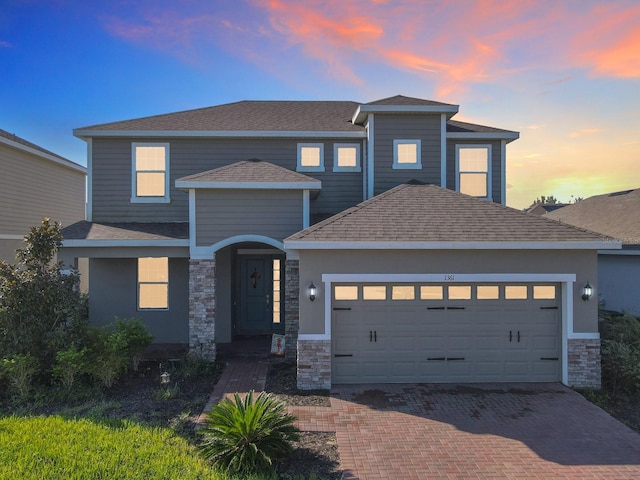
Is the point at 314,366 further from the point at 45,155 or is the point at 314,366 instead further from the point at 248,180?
the point at 45,155

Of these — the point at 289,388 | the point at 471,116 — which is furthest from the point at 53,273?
the point at 471,116

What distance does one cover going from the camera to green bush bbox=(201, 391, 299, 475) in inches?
213

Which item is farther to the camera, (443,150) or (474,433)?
(443,150)

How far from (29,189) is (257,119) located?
10536mm

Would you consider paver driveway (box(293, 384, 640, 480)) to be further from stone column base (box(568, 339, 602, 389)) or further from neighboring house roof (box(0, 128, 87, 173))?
neighboring house roof (box(0, 128, 87, 173))

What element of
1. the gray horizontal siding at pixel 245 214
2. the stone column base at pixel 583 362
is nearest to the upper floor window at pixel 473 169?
the stone column base at pixel 583 362

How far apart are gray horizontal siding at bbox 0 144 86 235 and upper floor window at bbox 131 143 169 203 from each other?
6477 mm

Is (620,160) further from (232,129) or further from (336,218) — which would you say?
(232,129)

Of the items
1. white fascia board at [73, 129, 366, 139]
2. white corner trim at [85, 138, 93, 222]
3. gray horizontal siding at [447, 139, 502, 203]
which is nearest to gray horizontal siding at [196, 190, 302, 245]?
white fascia board at [73, 129, 366, 139]

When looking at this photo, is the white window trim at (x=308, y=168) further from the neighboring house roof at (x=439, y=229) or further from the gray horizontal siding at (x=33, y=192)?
the gray horizontal siding at (x=33, y=192)

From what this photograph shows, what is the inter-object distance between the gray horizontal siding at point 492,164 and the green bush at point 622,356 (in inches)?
212

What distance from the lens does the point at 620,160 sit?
57.4 ft

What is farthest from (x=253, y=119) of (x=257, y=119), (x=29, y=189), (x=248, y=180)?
(x=29, y=189)

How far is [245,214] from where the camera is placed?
10.7 metres
